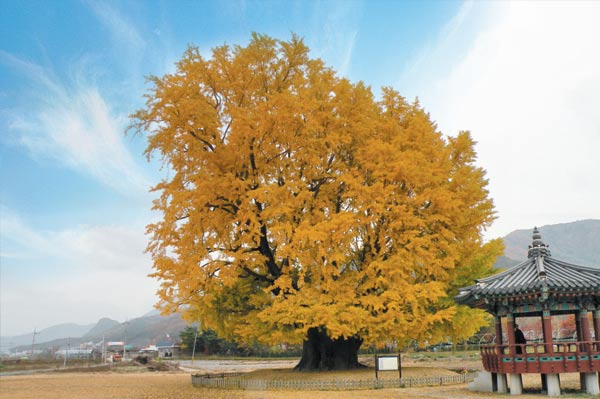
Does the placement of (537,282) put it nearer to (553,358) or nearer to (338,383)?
(553,358)

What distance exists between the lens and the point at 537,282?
49.4ft

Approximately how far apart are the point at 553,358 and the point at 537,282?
232 centimetres

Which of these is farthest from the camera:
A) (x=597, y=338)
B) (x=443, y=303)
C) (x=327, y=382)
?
(x=443, y=303)

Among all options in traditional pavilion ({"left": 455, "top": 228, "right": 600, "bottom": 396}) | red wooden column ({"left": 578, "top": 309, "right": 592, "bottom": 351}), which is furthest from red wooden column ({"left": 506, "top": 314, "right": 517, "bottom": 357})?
red wooden column ({"left": 578, "top": 309, "right": 592, "bottom": 351})

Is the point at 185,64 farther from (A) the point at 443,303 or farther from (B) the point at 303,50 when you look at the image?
(A) the point at 443,303

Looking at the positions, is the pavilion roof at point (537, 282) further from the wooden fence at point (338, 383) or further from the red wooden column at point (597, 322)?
the wooden fence at point (338, 383)

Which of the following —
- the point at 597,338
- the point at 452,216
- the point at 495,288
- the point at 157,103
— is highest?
the point at 157,103

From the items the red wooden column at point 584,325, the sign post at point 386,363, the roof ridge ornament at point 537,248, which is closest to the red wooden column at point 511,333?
the red wooden column at point 584,325

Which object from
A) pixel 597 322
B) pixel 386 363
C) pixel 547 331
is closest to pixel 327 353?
pixel 386 363

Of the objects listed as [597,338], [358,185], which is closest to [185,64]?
[358,185]

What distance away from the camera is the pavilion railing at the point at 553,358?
1509 cm

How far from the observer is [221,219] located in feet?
73.0

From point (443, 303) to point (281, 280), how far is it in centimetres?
683

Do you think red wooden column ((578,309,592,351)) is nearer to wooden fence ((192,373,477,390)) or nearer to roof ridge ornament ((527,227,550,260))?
roof ridge ornament ((527,227,550,260))
